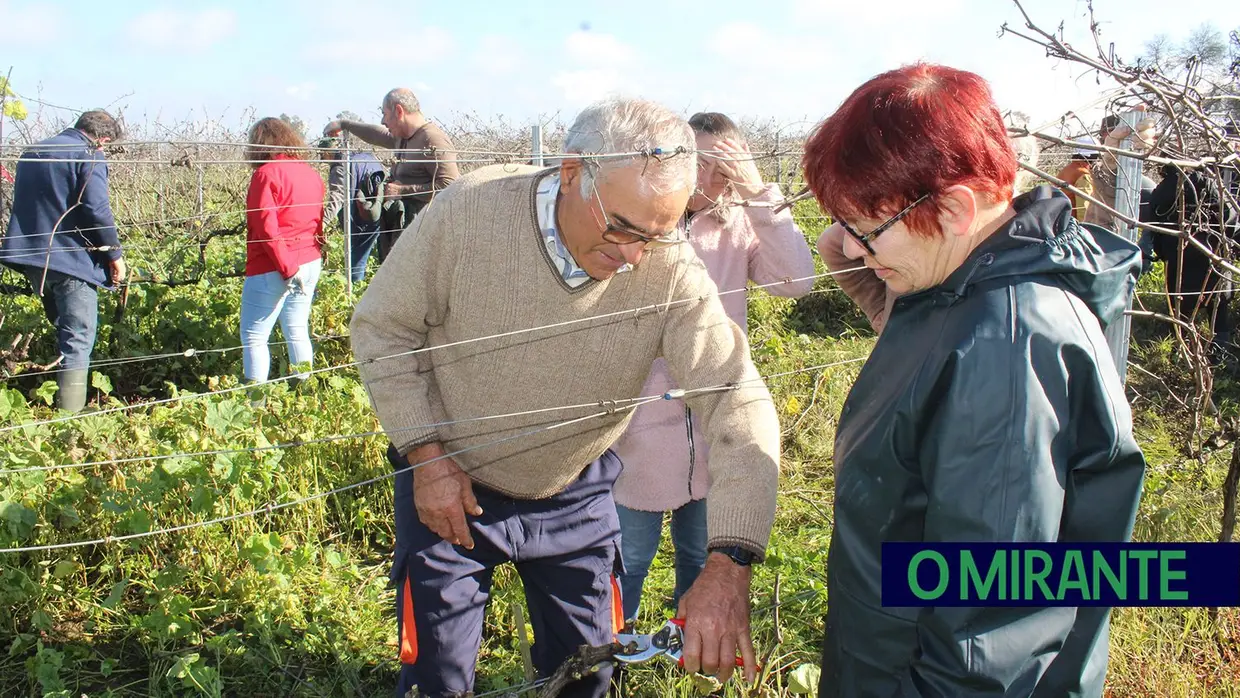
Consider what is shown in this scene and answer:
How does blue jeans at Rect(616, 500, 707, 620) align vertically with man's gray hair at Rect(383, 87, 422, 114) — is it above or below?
below

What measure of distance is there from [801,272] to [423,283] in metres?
1.33

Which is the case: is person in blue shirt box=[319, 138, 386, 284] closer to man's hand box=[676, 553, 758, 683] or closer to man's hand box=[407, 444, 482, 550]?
man's hand box=[407, 444, 482, 550]

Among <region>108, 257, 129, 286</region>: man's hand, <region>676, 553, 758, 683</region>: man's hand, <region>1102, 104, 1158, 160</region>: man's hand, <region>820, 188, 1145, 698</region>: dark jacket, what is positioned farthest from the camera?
<region>108, 257, 129, 286</region>: man's hand

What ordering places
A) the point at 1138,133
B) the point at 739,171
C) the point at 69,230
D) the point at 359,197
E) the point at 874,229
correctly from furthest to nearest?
the point at 359,197, the point at 69,230, the point at 739,171, the point at 1138,133, the point at 874,229

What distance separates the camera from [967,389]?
1157 mm

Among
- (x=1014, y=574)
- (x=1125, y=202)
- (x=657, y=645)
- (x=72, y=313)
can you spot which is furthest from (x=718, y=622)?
(x=72, y=313)

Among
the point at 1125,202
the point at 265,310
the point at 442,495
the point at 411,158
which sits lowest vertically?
the point at 442,495

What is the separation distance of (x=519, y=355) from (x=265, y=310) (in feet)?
11.6

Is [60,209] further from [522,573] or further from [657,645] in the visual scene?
[657,645]

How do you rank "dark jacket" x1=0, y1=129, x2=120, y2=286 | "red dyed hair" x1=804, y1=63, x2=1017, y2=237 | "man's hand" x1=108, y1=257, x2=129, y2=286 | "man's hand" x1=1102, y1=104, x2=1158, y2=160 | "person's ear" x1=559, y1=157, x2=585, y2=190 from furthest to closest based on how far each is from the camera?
1. "man's hand" x1=108, y1=257, x2=129, y2=286
2. "dark jacket" x1=0, y1=129, x2=120, y2=286
3. "man's hand" x1=1102, y1=104, x2=1158, y2=160
4. "person's ear" x1=559, y1=157, x2=585, y2=190
5. "red dyed hair" x1=804, y1=63, x2=1017, y2=237

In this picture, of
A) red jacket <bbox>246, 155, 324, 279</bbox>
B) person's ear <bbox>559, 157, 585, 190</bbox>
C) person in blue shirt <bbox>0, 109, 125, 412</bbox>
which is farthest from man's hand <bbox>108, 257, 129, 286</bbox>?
person's ear <bbox>559, 157, 585, 190</bbox>

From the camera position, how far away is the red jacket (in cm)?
502

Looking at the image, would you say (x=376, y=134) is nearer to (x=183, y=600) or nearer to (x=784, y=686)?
(x=183, y=600)

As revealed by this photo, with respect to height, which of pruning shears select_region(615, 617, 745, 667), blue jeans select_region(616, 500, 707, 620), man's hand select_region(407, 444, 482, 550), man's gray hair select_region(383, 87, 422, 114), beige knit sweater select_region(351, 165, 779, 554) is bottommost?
blue jeans select_region(616, 500, 707, 620)
